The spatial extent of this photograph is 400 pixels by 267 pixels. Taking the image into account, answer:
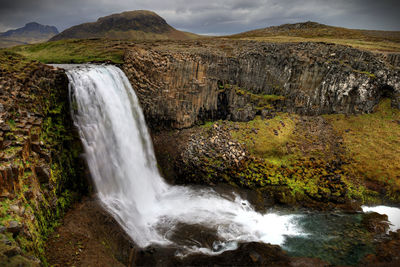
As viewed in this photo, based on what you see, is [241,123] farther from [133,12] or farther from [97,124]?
[133,12]

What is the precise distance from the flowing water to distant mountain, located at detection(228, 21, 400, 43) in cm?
2932

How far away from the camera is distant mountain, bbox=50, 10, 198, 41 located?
10325 centimetres

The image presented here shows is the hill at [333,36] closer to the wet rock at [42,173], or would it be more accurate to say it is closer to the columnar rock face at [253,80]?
the columnar rock face at [253,80]

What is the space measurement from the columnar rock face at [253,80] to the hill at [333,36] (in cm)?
481

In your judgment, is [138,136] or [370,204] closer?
[370,204]

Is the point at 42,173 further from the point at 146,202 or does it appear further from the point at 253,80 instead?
the point at 253,80

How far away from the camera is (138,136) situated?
1731cm

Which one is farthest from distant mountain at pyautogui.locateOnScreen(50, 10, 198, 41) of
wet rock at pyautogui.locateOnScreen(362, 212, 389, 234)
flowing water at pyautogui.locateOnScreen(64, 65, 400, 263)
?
wet rock at pyautogui.locateOnScreen(362, 212, 389, 234)

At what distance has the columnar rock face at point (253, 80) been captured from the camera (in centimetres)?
2003

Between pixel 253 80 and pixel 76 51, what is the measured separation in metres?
20.0

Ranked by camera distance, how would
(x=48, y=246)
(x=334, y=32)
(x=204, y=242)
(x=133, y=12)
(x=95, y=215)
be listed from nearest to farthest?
(x=48, y=246) < (x=95, y=215) < (x=204, y=242) < (x=334, y=32) < (x=133, y=12)

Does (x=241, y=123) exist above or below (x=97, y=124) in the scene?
below

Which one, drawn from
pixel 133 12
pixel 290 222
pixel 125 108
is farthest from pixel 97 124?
pixel 133 12

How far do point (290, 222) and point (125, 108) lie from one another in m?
13.8
